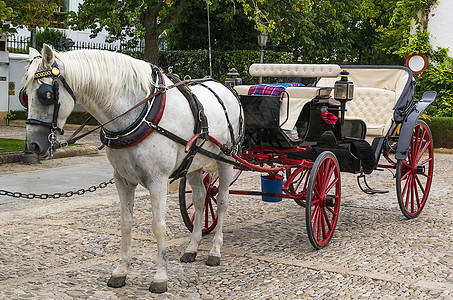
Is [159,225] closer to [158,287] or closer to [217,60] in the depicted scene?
[158,287]

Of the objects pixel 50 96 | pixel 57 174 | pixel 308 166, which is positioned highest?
A: pixel 50 96

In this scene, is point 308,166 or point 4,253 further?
point 308,166

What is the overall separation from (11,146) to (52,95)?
11.0 meters

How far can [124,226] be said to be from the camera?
5410 mm

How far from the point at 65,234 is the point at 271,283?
270cm

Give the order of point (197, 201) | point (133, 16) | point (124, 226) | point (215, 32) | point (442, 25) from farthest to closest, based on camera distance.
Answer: point (215, 32), point (442, 25), point (133, 16), point (197, 201), point (124, 226)

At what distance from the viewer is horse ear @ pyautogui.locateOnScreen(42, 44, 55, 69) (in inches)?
178

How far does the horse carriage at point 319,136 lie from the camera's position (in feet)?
22.1

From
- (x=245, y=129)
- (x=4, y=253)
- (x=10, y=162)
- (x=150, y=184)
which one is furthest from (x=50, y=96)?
(x=10, y=162)

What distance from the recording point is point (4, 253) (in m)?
6.21

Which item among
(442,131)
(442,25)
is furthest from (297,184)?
(442,25)

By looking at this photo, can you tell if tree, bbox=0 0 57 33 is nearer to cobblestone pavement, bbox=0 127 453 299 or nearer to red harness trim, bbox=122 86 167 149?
cobblestone pavement, bbox=0 127 453 299

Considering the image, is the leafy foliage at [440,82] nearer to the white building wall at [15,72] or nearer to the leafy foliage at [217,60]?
the leafy foliage at [217,60]

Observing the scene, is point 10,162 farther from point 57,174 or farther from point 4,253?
point 4,253
